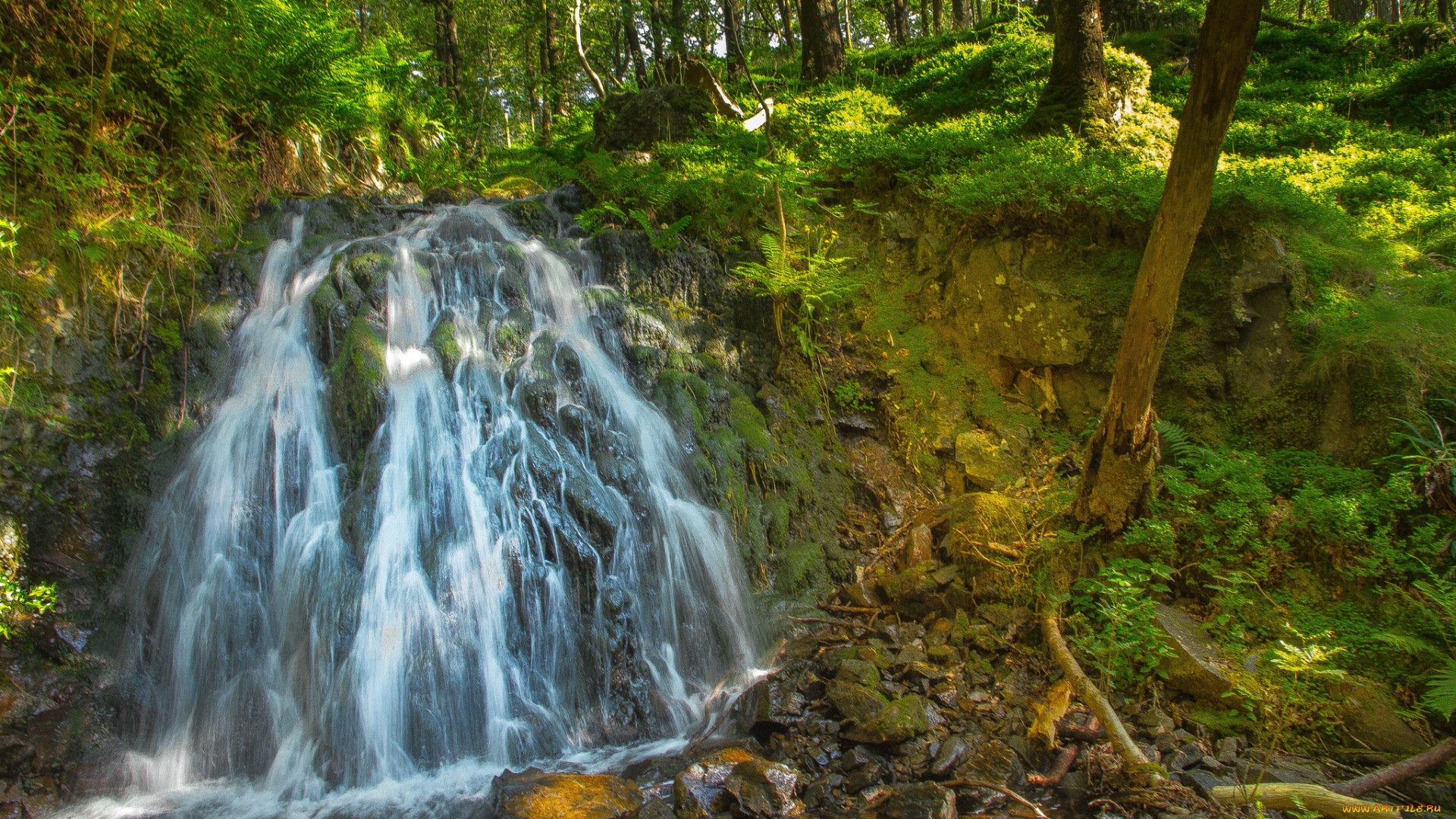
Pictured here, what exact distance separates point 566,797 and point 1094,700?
3.30 metres

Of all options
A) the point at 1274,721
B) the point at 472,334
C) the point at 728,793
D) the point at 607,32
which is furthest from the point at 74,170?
the point at 607,32

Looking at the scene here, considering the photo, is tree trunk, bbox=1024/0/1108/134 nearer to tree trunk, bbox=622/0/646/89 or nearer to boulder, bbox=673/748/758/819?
boulder, bbox=673/748/758/819

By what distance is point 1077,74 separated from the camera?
8.11 m

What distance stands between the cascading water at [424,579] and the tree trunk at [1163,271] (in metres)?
3.20

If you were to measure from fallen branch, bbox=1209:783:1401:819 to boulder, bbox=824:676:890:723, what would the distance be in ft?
6.01

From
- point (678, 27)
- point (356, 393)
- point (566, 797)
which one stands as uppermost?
point (678, 27)

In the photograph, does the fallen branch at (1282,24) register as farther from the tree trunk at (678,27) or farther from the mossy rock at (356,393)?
the mossy rock at (356,393)

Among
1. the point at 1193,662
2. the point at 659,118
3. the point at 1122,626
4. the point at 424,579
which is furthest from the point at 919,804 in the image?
the point at 659,118

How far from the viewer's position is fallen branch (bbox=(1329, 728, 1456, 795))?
3342mm

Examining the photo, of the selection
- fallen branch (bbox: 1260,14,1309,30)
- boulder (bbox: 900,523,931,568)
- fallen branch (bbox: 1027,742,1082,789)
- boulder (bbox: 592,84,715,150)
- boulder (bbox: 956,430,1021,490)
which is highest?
fallen branch (bbox: 1260,14,1309,30)

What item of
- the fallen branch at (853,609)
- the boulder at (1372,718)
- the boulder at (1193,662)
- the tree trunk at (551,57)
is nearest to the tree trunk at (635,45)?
the tree trunk at (551,57)

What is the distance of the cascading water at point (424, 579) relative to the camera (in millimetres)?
4492

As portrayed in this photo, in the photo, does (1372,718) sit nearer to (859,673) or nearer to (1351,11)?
(859,673)

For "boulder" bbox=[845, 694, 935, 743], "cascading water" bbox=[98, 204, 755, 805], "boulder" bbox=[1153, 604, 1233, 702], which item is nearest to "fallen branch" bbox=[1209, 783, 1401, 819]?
"boulder" bbox=[1153, 604, 1233, 702]
